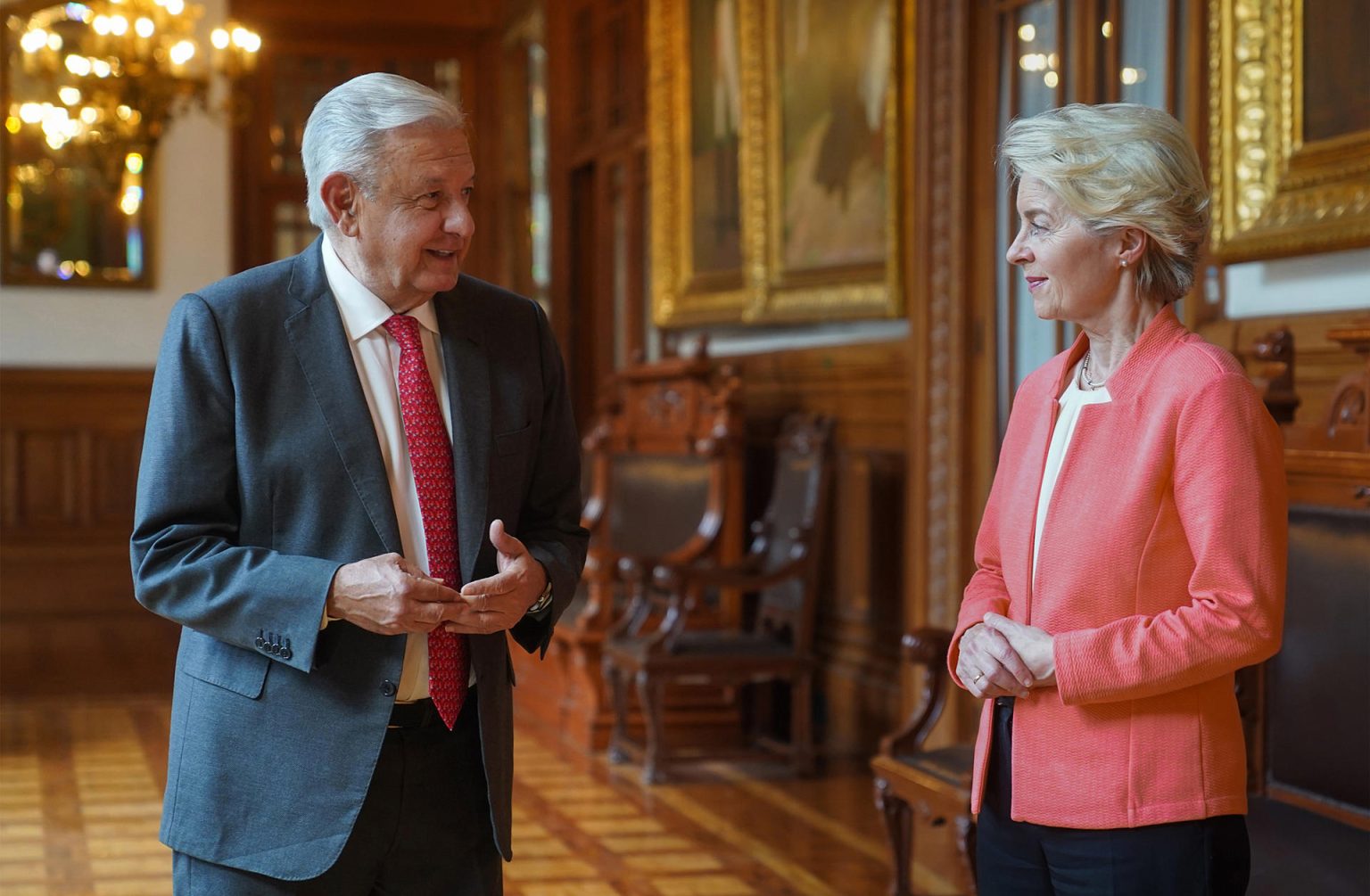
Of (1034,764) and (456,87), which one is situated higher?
(456,87)

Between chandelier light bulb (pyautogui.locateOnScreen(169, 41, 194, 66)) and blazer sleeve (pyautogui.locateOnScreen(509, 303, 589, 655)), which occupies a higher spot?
chandelier light bulb (pyautogui.locateOnScreen(169, 41, 194, 66))

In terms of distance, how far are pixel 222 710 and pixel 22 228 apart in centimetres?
960

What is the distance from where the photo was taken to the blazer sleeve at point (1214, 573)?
1764 millimetres

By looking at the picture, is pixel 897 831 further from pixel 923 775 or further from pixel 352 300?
pixel 352 300

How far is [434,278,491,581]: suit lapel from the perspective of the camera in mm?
1966

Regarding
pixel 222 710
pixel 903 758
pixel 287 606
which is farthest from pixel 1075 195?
pixel 903 758

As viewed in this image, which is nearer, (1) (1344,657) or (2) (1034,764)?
(2) (1034,764)

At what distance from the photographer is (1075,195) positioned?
189 centimetres

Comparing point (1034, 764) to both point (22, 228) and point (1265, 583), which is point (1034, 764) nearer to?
point (1265, 583)

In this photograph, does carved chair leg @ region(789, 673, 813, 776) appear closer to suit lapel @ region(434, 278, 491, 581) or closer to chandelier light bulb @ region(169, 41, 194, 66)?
suit lapel @ region(434, 278, 491, 581)

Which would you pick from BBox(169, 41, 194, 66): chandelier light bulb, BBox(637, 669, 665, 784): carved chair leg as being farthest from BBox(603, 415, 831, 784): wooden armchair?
BBox(169, 41, 194, 66): chandelier light bulb

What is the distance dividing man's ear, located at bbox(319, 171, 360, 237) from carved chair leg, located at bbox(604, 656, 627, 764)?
435 cm

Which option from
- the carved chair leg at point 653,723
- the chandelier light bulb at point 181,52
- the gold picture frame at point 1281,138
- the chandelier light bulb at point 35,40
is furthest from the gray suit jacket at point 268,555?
the chandelier light bulb at point 35,40

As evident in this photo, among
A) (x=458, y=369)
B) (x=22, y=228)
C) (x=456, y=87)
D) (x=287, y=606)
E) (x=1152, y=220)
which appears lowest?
(x=287, y=606)
